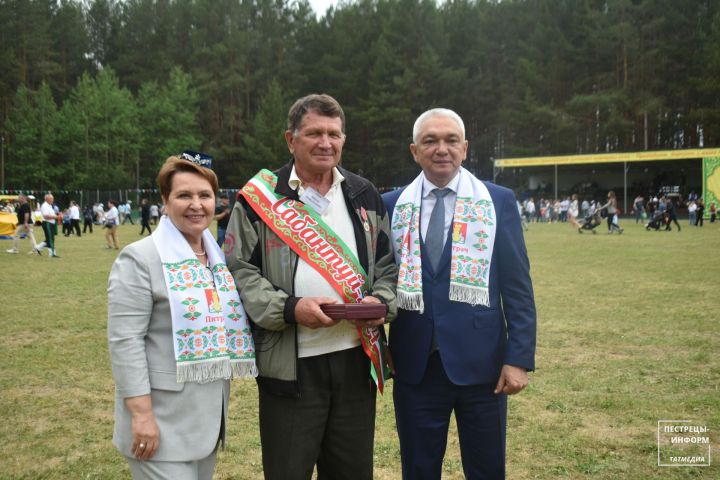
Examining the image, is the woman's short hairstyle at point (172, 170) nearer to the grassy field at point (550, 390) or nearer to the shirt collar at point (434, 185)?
the shirt collar at point (434, 185)

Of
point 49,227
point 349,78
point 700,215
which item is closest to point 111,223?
point 49,227

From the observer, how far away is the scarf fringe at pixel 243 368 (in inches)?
96.0

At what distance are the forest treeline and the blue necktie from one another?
1799 inches

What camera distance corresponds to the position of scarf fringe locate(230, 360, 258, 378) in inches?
96.0

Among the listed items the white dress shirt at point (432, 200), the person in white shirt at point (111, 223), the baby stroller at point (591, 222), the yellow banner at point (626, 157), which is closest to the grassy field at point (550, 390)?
the white dress shirt at point (432, 200)

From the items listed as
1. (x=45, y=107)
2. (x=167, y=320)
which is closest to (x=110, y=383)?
(x=167, y=320)

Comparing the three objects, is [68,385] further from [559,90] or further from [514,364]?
[559,90]

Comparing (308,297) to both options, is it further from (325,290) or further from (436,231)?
(436,231)

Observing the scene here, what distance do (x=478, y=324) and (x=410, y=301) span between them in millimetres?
358

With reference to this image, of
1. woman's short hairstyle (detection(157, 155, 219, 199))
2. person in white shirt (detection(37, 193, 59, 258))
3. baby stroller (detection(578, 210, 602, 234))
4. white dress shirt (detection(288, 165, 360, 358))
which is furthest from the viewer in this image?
baby stroller (detection(578, 210, 602, 234))

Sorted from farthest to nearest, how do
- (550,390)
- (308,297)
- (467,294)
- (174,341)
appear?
(550,390) < (467,294) < (308,297) < (174,341)

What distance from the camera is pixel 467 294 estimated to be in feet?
9.09

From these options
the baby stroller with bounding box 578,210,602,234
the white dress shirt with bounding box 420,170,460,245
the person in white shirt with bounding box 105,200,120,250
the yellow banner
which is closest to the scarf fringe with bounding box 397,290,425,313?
the white dress shirt with bounding box 420,170,460,245

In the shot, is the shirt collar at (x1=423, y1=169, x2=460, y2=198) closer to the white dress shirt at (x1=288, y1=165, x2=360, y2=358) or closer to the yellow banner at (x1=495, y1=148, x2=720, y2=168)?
the white dress shirt at (x1=288, y1=165, x2=360, y2=358)
